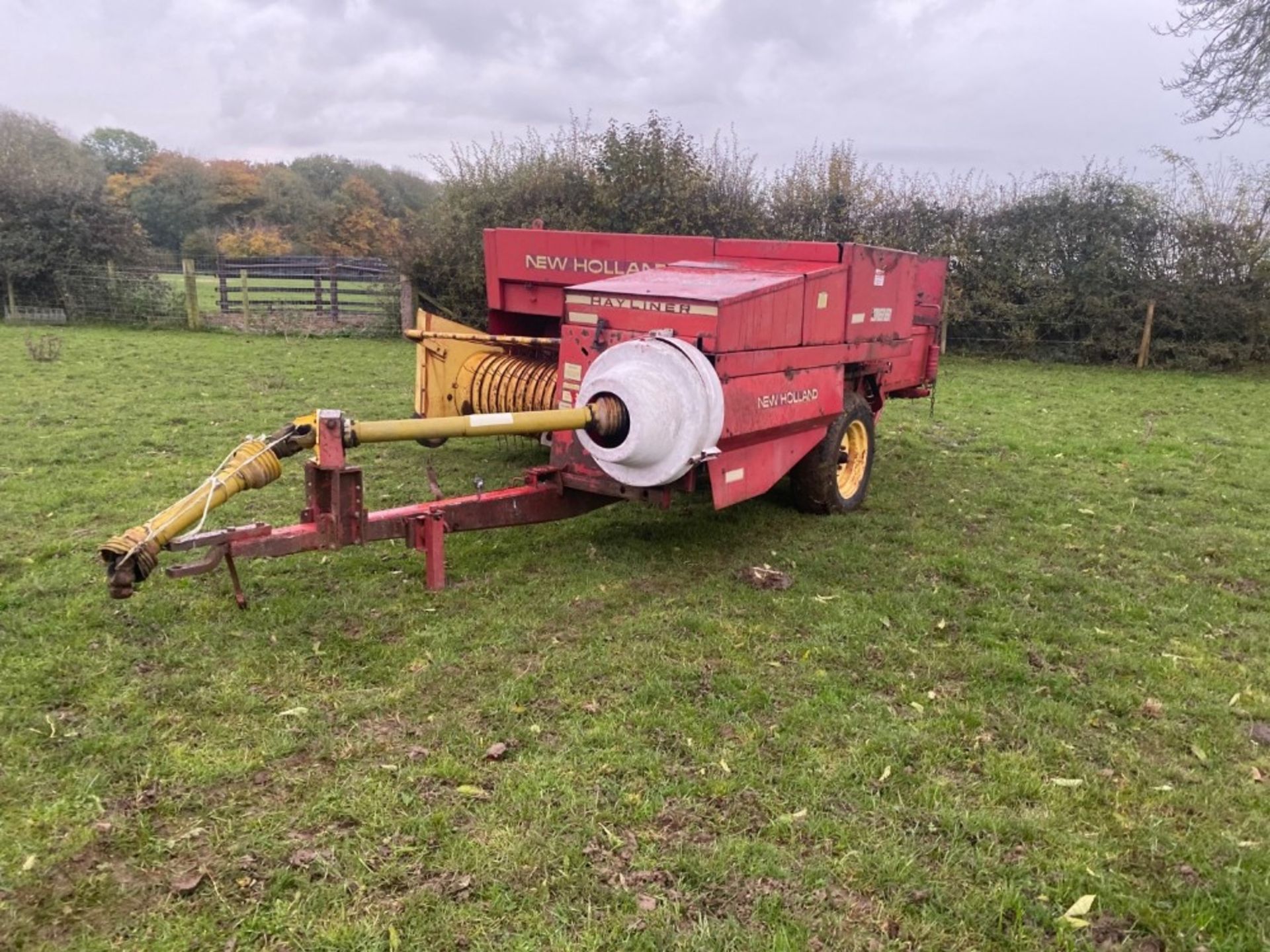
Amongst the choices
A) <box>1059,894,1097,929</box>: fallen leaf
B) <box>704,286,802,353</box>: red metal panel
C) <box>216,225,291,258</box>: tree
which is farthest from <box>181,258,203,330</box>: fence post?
<box>1059,894,1097,929</box>: fallen leaf

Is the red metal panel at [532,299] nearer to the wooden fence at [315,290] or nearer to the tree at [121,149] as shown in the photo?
the wooden fence at [315,290]

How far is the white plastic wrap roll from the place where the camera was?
13.7ft

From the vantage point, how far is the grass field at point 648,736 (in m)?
2.43

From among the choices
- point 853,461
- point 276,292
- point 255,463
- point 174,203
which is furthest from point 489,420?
point 174,203

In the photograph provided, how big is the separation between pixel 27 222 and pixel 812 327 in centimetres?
1885

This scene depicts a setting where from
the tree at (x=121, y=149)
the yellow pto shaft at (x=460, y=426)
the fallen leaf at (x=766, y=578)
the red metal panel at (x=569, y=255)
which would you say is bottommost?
the fallen leaf at (x=766, y=578)

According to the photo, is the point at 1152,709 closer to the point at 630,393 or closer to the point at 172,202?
the point at 630,393

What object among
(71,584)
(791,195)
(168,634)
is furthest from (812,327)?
(791,195)

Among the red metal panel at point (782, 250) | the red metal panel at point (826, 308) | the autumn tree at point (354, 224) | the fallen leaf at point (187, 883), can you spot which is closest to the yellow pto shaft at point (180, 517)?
the fallen leaf at point (187, 883)

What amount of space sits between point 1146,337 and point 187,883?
16498 mm

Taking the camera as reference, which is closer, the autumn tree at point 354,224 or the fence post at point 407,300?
the fence post at point 407,300

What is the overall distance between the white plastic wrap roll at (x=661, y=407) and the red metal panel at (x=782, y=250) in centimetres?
150

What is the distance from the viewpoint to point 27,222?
17953 mm

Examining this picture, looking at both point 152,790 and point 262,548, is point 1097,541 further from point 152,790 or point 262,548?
point 152,790
